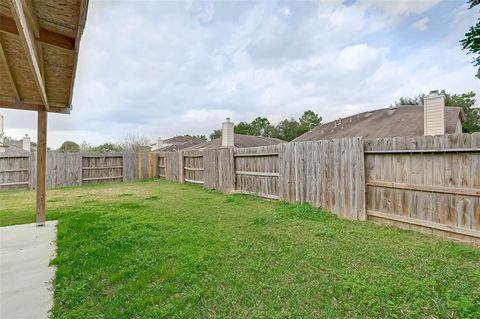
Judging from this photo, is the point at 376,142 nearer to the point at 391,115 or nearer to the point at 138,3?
the point at 138,3

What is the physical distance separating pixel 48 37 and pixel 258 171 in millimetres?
5912

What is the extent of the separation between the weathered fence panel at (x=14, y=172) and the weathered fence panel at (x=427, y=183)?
46.6ft

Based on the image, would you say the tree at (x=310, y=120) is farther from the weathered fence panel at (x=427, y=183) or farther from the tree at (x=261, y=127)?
the weathered fence panel at (x=427, y=183)

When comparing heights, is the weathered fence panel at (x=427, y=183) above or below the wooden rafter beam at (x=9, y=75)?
below

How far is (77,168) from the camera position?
12797 millimetres

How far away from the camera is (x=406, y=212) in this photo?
419 cm

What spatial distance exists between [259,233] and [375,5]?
8816mm

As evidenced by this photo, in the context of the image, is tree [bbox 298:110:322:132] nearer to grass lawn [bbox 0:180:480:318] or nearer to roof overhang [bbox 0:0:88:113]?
grass lawn [bbox 0:180:480:318]

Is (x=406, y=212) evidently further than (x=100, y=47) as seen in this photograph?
No

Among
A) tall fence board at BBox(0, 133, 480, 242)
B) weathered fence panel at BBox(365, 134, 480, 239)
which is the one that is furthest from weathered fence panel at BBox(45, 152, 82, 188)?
weathered fence panel at BBox(365, 134, 480, 239)

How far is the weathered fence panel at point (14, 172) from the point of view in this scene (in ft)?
36.3

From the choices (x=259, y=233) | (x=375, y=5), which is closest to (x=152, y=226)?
(x=259, y=233)

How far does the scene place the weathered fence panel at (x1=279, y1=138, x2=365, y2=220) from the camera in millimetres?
4895

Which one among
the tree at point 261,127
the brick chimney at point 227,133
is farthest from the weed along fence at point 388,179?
the tree at point 261,127
